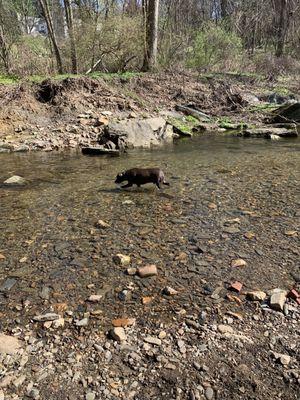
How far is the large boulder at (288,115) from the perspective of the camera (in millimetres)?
16869

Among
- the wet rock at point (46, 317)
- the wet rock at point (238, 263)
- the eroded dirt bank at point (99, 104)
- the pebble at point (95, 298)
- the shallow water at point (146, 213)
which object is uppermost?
the eroded dirt bank at point (99, 104)

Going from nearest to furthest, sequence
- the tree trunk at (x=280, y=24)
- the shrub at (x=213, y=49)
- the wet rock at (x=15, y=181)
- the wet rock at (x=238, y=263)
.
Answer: the wet rock at (x=238, y=263)
the wet rock at (x=15, y=181)
the shrub at (x=213, y=49)
the tree trunk at (x=280, y=24)

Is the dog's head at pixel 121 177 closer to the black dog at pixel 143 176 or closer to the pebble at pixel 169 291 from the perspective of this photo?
the black dog at pixel 143 176

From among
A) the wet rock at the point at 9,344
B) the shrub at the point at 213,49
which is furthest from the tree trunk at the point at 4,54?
the wet rock at the point at 9,344

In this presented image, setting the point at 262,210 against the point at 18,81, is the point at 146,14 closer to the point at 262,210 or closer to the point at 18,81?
the point at 18,81

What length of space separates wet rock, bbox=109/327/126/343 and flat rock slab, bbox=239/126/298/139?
12.0 metres

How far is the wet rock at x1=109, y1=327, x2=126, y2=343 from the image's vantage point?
11.4 feet

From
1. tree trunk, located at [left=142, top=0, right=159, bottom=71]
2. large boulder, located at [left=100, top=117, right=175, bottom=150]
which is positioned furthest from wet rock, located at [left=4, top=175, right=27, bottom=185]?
tree trunk, located at [left=142, top=0, right=159, bottom=71]

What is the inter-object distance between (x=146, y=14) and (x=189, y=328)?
62.9 ft

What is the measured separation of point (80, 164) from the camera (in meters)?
10.3

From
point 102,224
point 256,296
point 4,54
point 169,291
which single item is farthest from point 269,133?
point 4,54

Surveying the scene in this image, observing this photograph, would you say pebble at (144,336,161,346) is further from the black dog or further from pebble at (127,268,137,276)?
the black dog

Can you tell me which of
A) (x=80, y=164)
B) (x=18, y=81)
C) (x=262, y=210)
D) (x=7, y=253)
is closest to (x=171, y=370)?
(x=7, y=253)

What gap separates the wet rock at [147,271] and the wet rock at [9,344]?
1556mm
